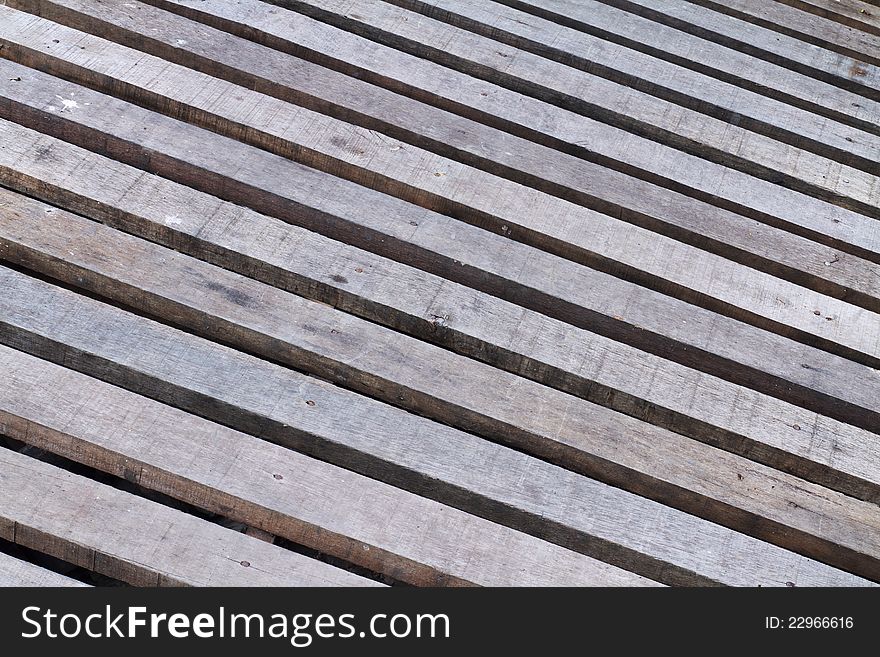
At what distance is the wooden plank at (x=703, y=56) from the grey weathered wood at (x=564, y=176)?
905 mm

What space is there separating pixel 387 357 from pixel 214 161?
856 mm

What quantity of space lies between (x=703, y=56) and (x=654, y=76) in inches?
12.9

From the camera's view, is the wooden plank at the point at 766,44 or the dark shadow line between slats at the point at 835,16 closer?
the wooden plank at the point at 766,44

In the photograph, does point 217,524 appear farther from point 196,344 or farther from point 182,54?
point 182,54

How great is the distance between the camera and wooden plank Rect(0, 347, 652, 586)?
2.20 m

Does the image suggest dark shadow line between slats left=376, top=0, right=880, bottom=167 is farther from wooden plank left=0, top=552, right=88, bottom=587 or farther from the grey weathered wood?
wooden plank left=0, top=552, right=88, bottom=587

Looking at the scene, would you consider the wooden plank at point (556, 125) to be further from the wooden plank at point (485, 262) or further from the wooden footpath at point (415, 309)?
the wooden plank at point (485, 262)

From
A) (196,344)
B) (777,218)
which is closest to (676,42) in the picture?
(777,218)

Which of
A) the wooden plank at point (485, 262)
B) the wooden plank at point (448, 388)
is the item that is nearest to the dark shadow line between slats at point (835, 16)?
the wooden plank at point (485, 262)

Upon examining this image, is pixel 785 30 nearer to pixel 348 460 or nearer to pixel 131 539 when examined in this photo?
pixel 348 460

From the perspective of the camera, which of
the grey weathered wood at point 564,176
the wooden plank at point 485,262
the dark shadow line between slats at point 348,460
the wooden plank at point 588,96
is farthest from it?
the wooden plank at point 588,96

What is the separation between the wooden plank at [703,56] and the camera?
152 inches

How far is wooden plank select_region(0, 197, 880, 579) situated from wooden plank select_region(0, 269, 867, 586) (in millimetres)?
74

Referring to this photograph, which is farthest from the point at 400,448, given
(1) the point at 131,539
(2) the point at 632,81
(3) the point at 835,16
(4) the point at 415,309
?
(3) the point at 835,16
